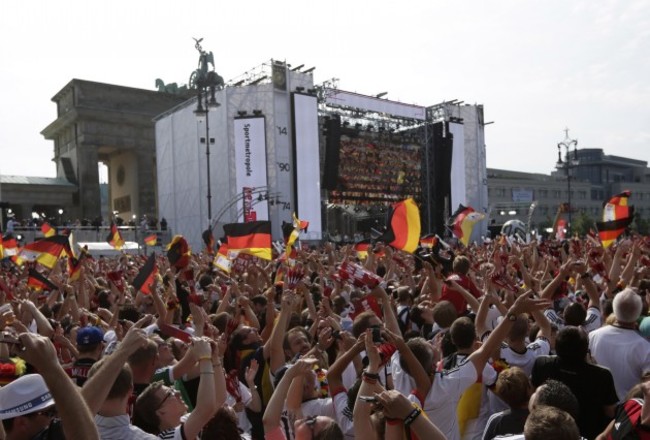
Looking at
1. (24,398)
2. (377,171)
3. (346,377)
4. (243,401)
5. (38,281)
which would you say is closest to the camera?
(24,398)

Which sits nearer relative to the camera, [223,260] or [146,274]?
[146,274]

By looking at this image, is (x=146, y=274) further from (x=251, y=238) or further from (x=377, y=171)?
(x=377, y=171)

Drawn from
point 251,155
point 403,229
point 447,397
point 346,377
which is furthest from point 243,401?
point 251,155

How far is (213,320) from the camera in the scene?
6.25 meters

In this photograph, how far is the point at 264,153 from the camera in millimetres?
39250

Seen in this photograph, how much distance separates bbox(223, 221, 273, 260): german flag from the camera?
13.2 metres

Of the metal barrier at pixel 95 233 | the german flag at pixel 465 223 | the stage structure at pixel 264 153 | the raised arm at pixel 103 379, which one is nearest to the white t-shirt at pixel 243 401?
the raised arm at pixel 103 379

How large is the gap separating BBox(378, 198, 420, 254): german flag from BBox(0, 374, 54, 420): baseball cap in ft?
28.8

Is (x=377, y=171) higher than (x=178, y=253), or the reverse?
(x=377, y=171)

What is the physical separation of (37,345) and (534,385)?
10.7ft

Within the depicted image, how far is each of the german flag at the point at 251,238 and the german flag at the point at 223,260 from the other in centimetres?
21

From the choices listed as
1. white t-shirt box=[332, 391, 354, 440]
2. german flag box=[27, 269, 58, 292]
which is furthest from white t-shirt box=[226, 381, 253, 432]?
german flag box=[27, 269, 58, 292]

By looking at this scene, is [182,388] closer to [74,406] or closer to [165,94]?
[74,406]

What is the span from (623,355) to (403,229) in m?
6.80
